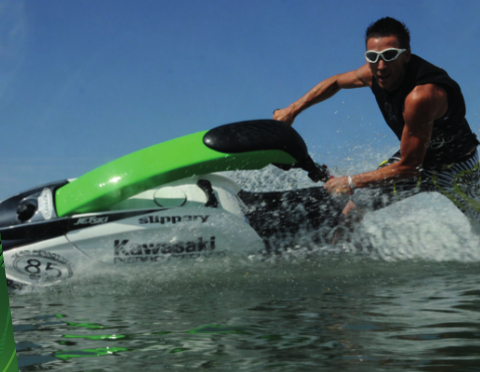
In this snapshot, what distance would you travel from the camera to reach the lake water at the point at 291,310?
4.68 ft

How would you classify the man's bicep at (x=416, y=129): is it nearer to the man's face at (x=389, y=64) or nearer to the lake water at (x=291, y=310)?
the man's face at (x=389, y=64)

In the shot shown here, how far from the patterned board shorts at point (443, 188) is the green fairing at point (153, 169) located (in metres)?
0.82

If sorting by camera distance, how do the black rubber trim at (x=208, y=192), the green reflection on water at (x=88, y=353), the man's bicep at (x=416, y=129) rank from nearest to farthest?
the green reflection on water at (x=88, y=353)
the man's bicep at (x=416, y=129)
the black rubber trim at (x=208, y=192)

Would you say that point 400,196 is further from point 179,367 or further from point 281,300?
point 179,367

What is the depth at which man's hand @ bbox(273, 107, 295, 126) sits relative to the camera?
3.81 meters

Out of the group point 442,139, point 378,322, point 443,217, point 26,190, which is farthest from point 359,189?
point 26,190

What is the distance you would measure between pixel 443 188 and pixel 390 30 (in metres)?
1.21

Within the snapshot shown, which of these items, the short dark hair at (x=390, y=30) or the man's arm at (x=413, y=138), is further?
the short dark hair at (x=390, y=30)

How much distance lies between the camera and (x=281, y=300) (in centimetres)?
232

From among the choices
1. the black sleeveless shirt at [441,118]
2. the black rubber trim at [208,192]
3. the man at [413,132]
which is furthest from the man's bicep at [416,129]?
the black rubber trim at [208,192]

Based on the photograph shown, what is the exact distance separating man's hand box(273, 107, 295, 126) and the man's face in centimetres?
85

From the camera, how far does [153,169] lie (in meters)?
3.02

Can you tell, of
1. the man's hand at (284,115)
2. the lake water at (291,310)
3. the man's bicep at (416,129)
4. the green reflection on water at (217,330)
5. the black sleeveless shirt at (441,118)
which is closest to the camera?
the lake water at (291,310)

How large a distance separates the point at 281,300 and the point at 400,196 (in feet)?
5.25
